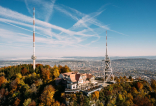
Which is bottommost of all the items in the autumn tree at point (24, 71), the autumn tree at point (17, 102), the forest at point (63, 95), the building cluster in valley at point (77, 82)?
the autumn tree at point (17, 102)

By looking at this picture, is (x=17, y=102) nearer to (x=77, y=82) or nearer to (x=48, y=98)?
(x=48, y=98)

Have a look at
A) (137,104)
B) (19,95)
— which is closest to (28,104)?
(19,95)

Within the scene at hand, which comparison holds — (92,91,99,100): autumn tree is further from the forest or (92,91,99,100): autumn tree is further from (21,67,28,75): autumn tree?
(21,67,28,75): autumn tree

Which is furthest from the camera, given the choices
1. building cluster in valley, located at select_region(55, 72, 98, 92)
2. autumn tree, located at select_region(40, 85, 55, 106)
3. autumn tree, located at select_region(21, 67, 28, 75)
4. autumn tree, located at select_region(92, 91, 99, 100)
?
autumn tree, located at select_region(21, 67, 28, 75)

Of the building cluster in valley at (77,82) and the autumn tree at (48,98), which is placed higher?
the building cluster in valley at (77,82)

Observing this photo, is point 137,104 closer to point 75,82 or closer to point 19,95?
point 75,82

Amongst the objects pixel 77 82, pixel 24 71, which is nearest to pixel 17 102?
pixel 24 71

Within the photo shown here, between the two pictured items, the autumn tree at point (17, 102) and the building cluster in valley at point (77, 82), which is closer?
the building cluster in valley at point (77, 82)

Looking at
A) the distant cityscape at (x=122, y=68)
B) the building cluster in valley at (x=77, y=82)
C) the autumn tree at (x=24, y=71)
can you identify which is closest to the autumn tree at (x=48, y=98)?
the building cluster in valley at (x=77, y=82)

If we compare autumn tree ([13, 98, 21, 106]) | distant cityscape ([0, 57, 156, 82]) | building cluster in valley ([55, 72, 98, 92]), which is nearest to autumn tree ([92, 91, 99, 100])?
building cluster in valley ([55, 72, 98, 92])

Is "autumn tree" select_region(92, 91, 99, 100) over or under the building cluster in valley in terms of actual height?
under

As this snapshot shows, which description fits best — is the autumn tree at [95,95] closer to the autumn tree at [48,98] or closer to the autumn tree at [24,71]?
the autumn tree at [48,98]
